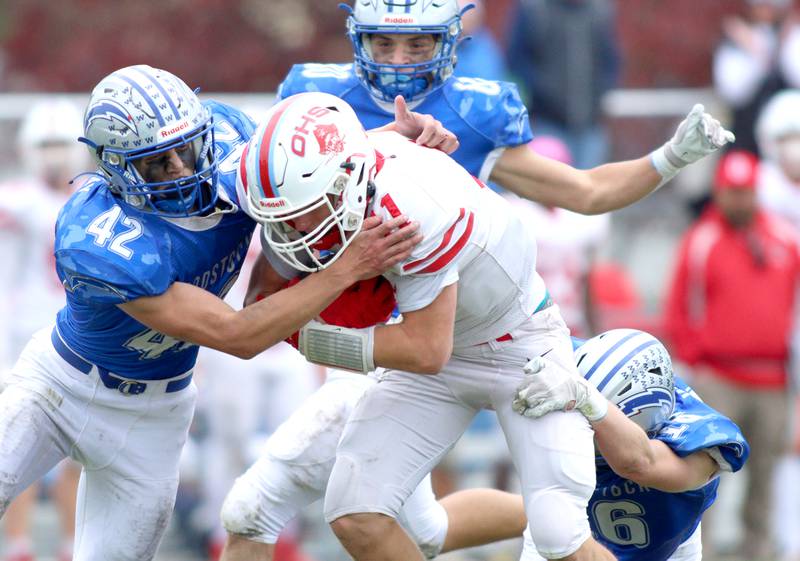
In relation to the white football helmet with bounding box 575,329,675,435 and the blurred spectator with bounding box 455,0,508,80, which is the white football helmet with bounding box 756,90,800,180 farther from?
the white football helmet with bounding box 575,329,675,435

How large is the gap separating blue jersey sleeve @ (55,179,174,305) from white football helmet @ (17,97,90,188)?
10.9ft

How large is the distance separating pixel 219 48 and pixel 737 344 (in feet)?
13.9

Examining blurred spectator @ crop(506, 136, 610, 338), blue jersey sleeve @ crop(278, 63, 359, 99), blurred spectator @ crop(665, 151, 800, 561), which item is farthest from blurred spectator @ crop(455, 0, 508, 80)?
blue jersey sleeve @ crop(278, 63, 359, 99)

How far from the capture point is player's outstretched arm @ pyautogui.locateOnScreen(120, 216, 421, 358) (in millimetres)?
4613

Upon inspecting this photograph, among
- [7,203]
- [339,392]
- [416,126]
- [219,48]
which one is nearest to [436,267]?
[416,126]

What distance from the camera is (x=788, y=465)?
8.52 m

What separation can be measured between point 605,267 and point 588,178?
12.8 ft

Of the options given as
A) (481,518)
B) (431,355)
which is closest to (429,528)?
(481,518)

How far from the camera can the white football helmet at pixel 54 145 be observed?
814 centimetres

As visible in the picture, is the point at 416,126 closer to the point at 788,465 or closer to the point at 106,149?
the point at 106,149

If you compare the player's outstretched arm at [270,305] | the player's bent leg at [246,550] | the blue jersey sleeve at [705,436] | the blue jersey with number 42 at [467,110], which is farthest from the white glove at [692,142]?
the player's bent leg at [246,550]

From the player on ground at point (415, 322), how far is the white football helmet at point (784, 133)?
13.6 feet

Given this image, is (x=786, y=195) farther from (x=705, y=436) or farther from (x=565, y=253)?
(x=705, y=436)

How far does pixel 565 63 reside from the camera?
924 centimetres
